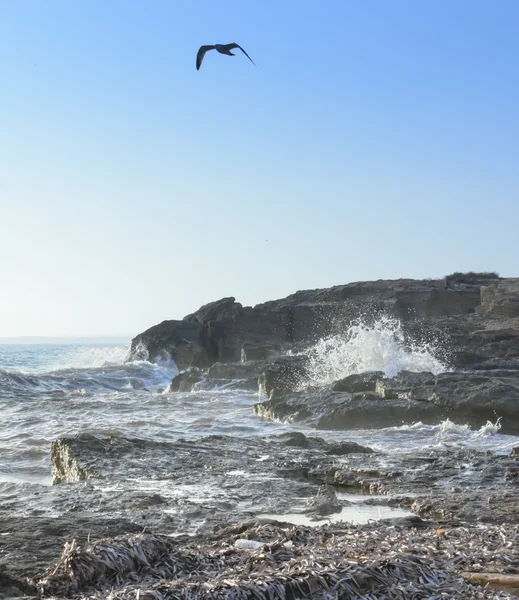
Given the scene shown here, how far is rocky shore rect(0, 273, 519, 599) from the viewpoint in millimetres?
3029

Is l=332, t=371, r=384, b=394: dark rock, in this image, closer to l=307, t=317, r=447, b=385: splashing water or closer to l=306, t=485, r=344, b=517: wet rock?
l=307, t=317, r=447, b=385: splashing water

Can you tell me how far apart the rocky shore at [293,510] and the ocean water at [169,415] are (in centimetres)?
54

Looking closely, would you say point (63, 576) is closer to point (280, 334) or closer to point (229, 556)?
point (229, 556)

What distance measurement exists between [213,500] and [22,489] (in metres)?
1.67

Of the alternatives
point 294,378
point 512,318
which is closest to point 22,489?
point 294,378

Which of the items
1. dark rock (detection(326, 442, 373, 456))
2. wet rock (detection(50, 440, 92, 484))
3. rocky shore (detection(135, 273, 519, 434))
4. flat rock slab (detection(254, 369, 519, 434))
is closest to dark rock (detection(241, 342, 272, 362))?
rocky shore (detection(135, 273, 519, 434))

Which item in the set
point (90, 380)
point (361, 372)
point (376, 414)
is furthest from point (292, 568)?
point (90, 380)

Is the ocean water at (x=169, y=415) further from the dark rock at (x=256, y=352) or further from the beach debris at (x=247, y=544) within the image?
the beach debris at (x=247, y=544)

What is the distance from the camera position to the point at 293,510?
5.42 metres

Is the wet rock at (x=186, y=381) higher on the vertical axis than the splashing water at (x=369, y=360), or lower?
lower

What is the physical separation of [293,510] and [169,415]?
8.32m

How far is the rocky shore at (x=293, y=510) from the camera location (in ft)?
9.94

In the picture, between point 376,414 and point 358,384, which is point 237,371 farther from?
point 376,414

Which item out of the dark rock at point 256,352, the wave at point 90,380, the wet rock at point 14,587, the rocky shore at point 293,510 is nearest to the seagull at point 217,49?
the rocky shore at point 293,510
